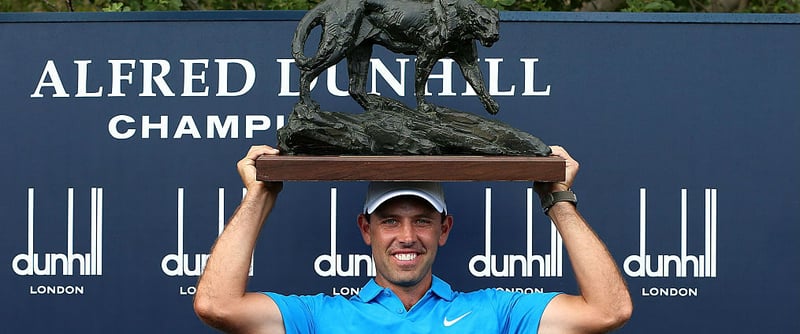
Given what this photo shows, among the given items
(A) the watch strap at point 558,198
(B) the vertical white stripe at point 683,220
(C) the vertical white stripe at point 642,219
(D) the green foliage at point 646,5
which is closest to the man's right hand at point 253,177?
(A) the watch strap at point 558,198

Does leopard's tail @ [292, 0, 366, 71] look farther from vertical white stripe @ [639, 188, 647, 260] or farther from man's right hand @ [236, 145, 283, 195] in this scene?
vertical white stripe @ [639, 188, 647, 260]

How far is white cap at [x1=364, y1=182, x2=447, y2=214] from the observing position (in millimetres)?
3115

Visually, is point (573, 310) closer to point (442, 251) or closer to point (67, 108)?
point (442, 251)

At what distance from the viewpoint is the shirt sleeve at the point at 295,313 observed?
315cm

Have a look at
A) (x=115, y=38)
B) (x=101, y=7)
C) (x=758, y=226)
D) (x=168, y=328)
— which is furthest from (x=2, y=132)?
(x=758, y=226)

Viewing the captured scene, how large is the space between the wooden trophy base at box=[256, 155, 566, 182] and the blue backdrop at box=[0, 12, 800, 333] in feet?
→ 3.30

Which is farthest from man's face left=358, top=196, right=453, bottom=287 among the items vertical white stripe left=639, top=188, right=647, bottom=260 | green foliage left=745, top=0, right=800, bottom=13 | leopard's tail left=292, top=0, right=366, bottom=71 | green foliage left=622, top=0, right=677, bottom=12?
green foliage left=745, top=0, right=800, bottom=13

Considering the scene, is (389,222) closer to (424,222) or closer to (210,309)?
(424,222)

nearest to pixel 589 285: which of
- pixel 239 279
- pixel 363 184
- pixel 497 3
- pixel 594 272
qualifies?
pixel 594 272

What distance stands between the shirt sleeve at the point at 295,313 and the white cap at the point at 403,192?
31cm

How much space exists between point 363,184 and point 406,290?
0.93 m

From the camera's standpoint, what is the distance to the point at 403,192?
311 centimetres

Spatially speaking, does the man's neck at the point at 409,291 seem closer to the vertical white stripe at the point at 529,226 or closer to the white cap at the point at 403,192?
the white cap at the point at 403,192

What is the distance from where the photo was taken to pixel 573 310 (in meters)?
3.16
